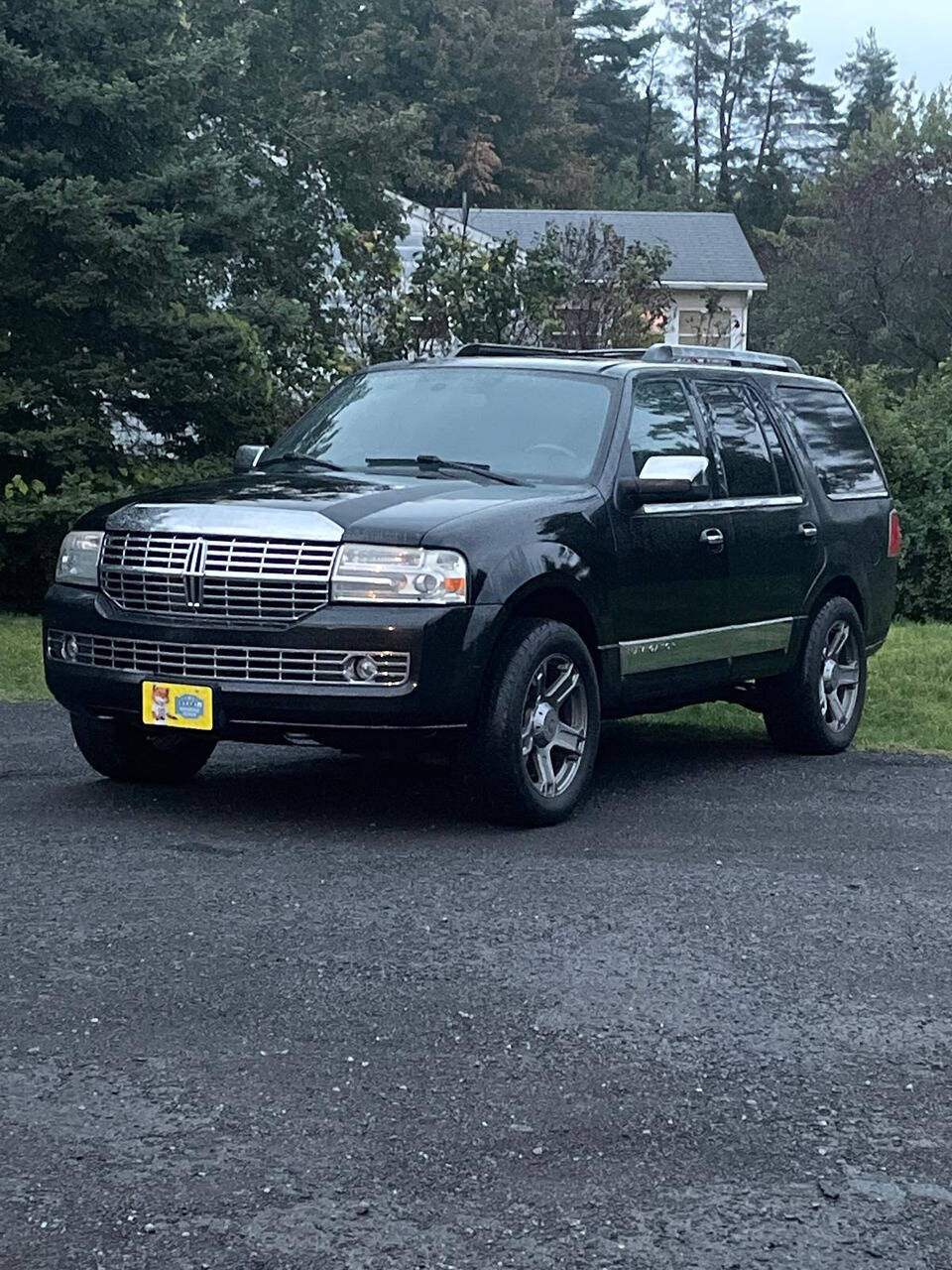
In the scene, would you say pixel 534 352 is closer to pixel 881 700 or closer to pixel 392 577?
pixel 392 577

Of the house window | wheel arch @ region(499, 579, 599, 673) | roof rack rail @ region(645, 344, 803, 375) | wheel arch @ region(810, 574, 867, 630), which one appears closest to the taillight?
wheel arch @ region(810, 574, 867, 630)

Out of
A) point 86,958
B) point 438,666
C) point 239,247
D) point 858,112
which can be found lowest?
point 86,958

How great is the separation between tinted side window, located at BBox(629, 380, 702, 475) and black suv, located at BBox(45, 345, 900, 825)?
13mm

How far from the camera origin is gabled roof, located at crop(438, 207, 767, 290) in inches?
1848

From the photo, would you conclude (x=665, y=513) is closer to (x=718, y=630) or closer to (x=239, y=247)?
(x=718, y=630)

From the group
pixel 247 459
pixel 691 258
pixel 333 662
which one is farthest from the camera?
pixel 691 258

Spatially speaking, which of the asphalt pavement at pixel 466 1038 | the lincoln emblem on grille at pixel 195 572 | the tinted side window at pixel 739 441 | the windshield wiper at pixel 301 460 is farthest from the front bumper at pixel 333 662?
the tinted side window at pixel 739 441

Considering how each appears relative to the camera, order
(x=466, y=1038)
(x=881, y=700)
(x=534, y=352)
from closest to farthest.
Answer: (x=466, y=1038)
(x=534, y=352)
(x=881, y=700)

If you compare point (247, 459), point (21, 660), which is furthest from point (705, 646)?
point (21, 660)

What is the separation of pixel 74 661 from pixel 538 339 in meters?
14.0

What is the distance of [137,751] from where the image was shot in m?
8.38

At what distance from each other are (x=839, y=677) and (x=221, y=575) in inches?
Result: 159

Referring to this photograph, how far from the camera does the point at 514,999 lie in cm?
521

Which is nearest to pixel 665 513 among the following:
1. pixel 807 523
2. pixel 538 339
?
pixel 807 523
